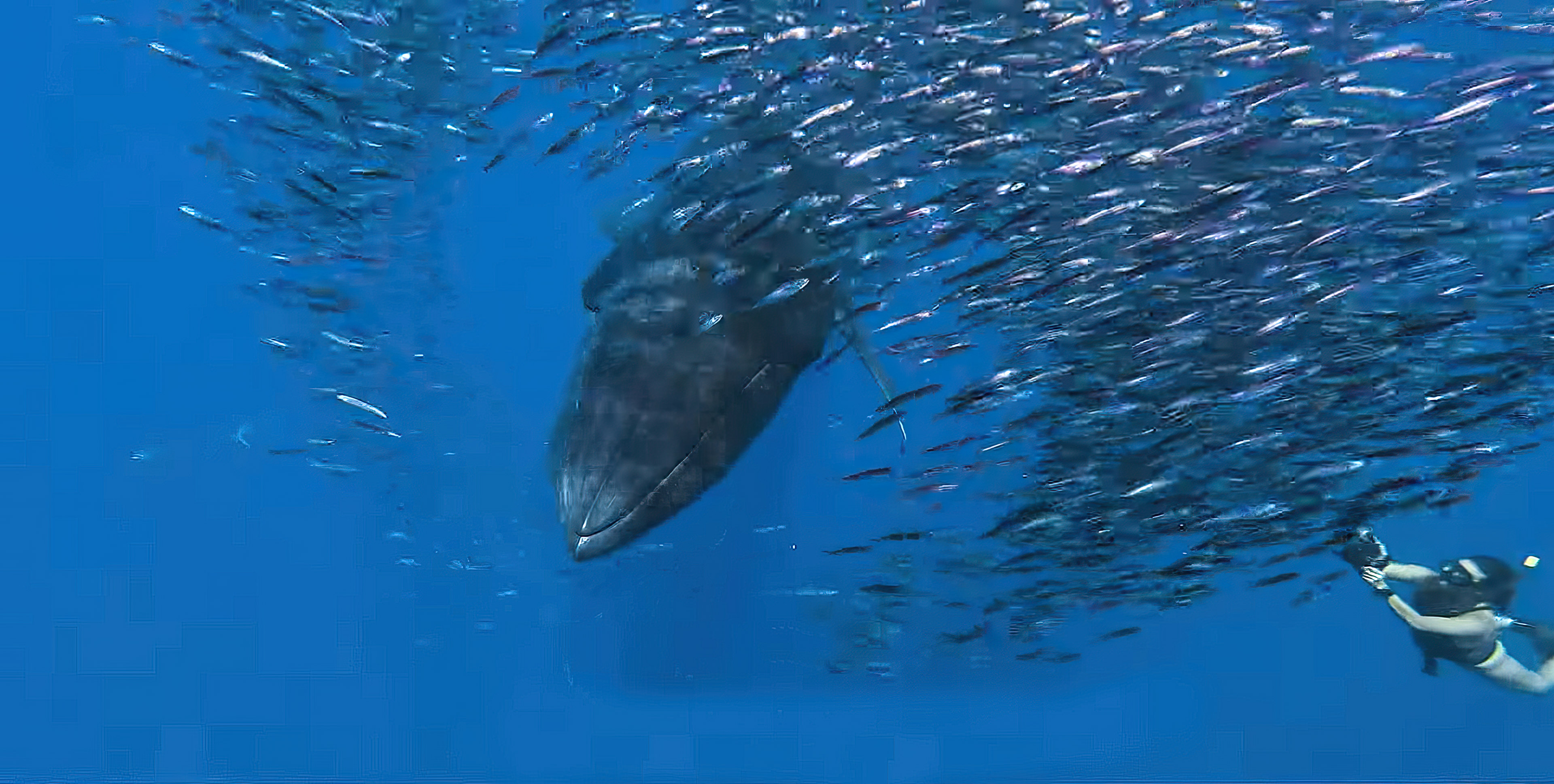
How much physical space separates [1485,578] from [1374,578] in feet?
3.57

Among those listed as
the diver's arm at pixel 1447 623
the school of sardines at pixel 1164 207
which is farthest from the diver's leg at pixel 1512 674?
the school of sardines at pixel 1164 207

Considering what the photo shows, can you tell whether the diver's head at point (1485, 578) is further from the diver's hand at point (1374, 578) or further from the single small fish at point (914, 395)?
the single small fish at point (914, 395)

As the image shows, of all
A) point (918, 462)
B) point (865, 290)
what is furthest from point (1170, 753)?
point (865, 290)

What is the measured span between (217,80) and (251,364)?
136 inches

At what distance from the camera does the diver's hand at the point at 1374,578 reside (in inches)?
324

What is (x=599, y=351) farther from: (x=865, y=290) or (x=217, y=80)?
(x=217, y=80)

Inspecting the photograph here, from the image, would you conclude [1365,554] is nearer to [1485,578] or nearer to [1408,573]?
[1408,573]

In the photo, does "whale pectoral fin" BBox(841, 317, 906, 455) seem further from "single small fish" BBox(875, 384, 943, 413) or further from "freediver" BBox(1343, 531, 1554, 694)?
"freediver" BBox(1343, 531, 1554, 694)

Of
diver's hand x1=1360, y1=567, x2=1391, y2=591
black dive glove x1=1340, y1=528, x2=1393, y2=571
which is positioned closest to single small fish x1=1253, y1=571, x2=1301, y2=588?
black dive glove x1=1340, y1=528, x2=1393, y2=571

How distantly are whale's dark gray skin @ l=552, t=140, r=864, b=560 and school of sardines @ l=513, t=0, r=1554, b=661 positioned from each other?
224 millimetres

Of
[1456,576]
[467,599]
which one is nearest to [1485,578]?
[1456,576]

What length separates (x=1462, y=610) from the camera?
882 centimetres

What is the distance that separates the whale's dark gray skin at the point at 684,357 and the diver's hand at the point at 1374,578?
18.5ft

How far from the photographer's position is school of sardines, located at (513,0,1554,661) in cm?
429
